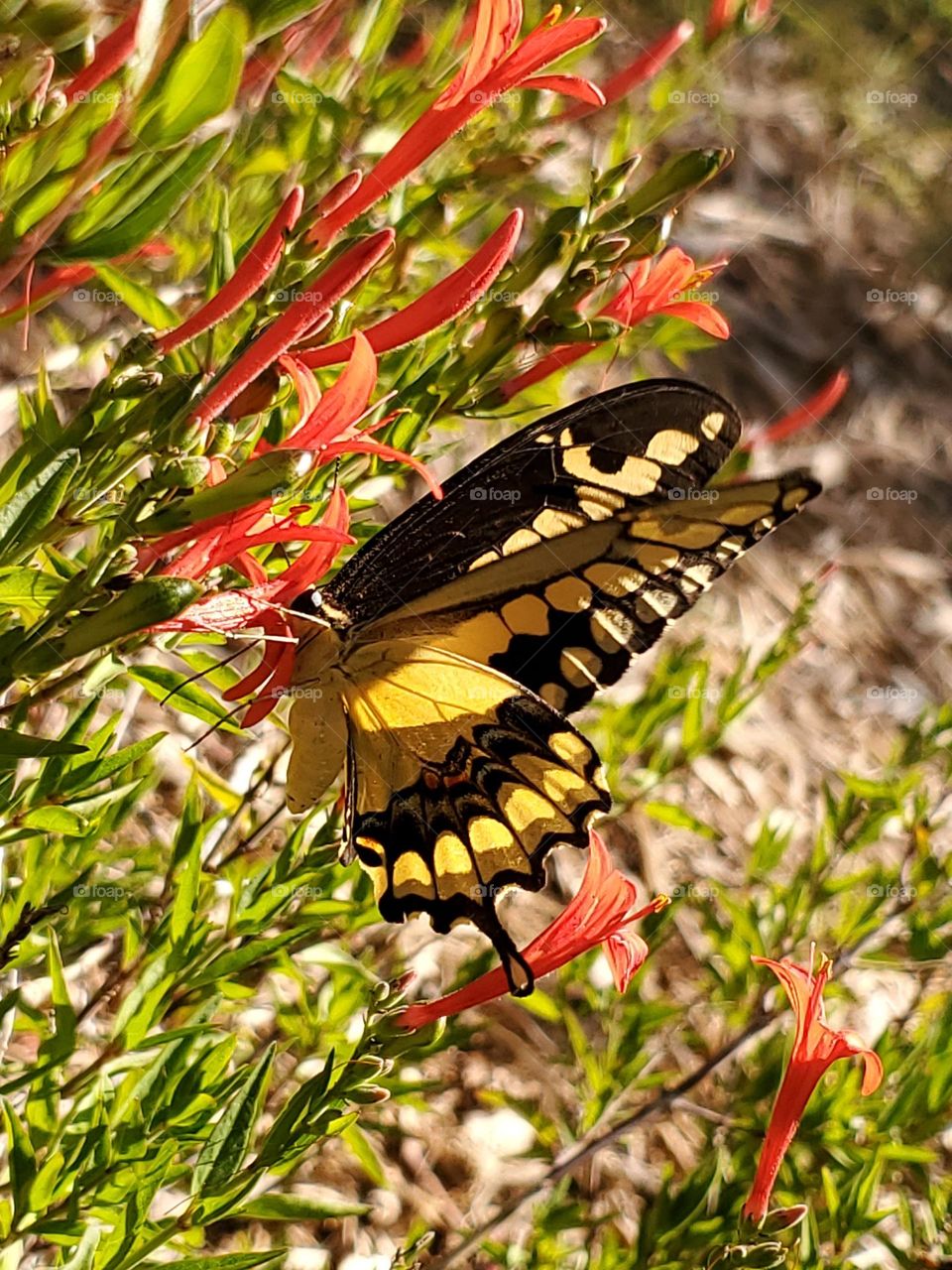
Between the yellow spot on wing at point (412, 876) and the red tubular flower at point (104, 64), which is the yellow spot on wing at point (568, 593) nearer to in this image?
the yellow spot on wing at point (412, 876)

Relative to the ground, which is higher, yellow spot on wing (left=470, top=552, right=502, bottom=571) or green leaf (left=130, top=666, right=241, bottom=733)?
green leaf (left=130, top=666, right=241, bottom=733)

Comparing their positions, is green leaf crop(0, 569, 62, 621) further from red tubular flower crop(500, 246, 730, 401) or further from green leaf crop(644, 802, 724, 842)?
green leaf crop(644, 802, 724, 842)

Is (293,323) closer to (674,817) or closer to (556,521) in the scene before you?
(556,521)

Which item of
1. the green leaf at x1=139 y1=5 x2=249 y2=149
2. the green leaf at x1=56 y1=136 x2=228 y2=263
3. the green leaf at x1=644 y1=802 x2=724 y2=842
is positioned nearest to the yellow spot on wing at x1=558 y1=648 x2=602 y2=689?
the green leaf at x1=644 y1=802 x2=724 y2=842

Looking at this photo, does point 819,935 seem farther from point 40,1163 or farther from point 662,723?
point 40,1163

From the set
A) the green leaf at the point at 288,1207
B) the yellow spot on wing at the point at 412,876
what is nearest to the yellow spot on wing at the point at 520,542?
the yellow spot on wing at the point at 412,876

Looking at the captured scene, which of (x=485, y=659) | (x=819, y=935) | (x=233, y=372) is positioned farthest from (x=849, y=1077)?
(x=233, y=372)
